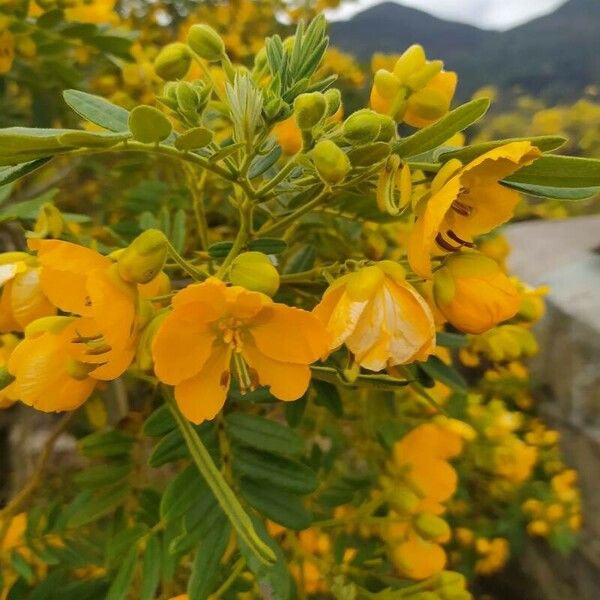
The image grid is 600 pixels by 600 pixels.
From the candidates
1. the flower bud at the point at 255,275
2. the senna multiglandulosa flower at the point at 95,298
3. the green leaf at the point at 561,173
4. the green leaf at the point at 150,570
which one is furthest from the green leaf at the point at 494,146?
the green leaf at the point at 150,570

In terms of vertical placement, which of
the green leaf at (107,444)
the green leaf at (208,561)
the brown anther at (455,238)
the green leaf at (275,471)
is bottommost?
the green leaf at (107,444)

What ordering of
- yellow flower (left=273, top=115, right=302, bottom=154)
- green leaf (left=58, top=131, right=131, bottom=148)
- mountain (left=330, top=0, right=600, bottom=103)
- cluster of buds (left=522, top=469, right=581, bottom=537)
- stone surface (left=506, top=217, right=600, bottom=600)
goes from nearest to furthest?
1. green leaf (left=58, top=131, right=131, bottom=148)
2. yellow flower (left=273, top=115, right=302, bottom=154)
3. cluster of buds (left=522, top=469, right=581, bottom=537)
4. stone surface (left=506, top=217, right=600, bottom=600)
5. mountain (left=330, top=0, right=600, bottom=103)

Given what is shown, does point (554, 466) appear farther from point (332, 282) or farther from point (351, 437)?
point (332, 282)

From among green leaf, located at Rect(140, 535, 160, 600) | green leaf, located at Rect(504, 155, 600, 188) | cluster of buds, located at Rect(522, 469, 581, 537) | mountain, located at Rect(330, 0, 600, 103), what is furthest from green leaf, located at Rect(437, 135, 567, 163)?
mountain, located at Rect(330, 0, 600, 103)

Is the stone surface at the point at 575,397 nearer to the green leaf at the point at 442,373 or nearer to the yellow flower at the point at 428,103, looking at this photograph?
the green leaf at the point at 442,373

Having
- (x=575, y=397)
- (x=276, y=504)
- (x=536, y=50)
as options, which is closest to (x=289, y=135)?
(x=276, y=504)

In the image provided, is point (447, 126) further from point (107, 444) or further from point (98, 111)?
point (107, 444)

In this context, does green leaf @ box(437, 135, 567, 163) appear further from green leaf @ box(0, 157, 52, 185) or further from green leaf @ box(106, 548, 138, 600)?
green leaf @ box(106, 548, 138, 600)
